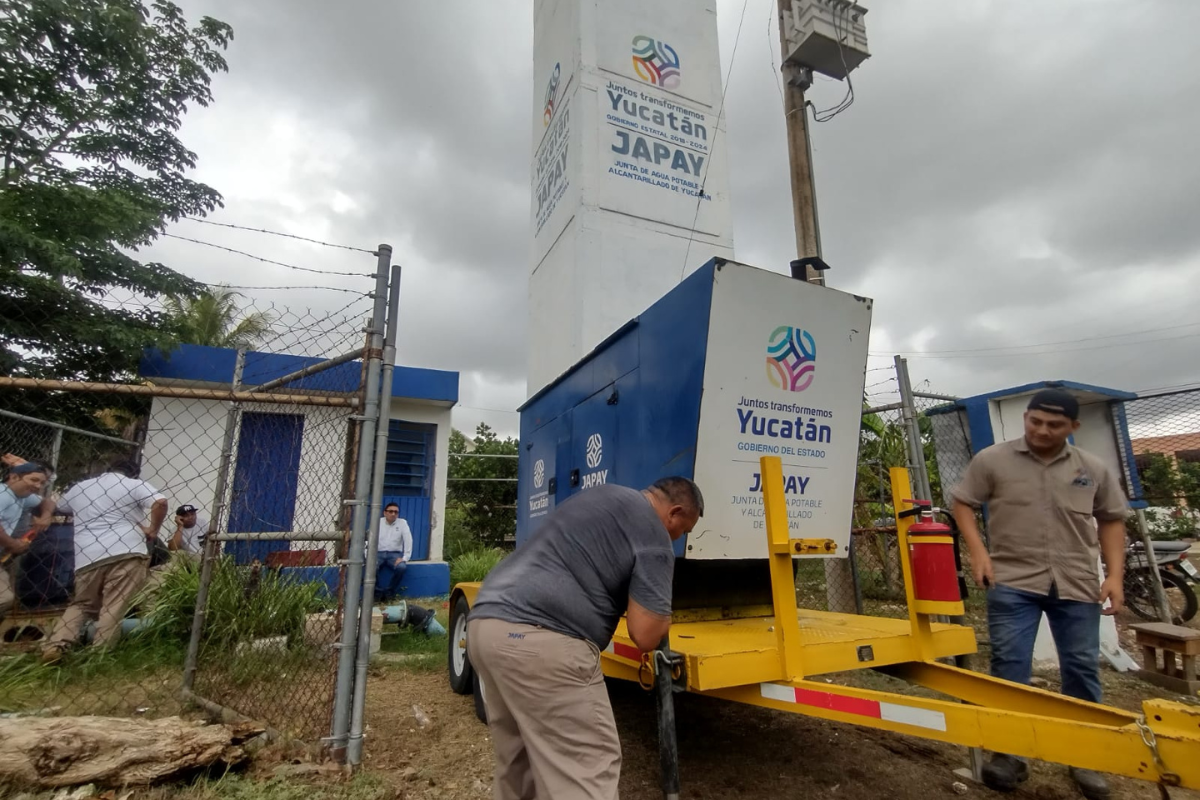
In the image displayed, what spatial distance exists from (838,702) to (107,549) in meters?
5.36

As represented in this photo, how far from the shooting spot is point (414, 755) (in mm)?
3410

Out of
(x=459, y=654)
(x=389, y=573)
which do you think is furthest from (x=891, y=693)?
(x=389, y=573)

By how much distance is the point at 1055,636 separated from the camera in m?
3.04

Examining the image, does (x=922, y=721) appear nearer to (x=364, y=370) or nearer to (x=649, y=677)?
(x=649, y=677)

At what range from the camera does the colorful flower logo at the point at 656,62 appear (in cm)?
859

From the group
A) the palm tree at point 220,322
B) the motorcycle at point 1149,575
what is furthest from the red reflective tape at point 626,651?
the palm tree at point 220,322

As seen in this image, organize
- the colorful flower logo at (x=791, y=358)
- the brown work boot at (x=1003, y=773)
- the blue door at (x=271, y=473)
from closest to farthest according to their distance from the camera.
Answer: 1. the brown work boot at (x=1003, y=773)
2. the colorful flower logo at (x=791, y=358)
3. the blue door at (x=271, y=473)

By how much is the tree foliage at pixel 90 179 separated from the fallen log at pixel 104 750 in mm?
7533

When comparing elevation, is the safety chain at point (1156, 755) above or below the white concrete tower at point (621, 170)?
below

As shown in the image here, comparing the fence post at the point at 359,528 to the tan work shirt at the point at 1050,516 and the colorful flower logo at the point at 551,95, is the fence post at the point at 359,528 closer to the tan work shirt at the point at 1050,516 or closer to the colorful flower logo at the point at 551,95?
the tan work shirt at the point at 1050,516

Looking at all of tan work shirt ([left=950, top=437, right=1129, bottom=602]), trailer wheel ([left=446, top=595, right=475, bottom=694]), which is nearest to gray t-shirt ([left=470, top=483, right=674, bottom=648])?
tan work shirt ([left=950, top=437, right=1129, bottom=602])

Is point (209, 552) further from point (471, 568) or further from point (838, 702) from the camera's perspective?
point (471, 568)

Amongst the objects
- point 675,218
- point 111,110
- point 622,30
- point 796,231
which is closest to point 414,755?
point 796,231

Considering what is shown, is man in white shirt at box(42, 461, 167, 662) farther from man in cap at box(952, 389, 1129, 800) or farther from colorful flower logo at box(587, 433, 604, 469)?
man in cap at box(952, 389, 1129, 800)
